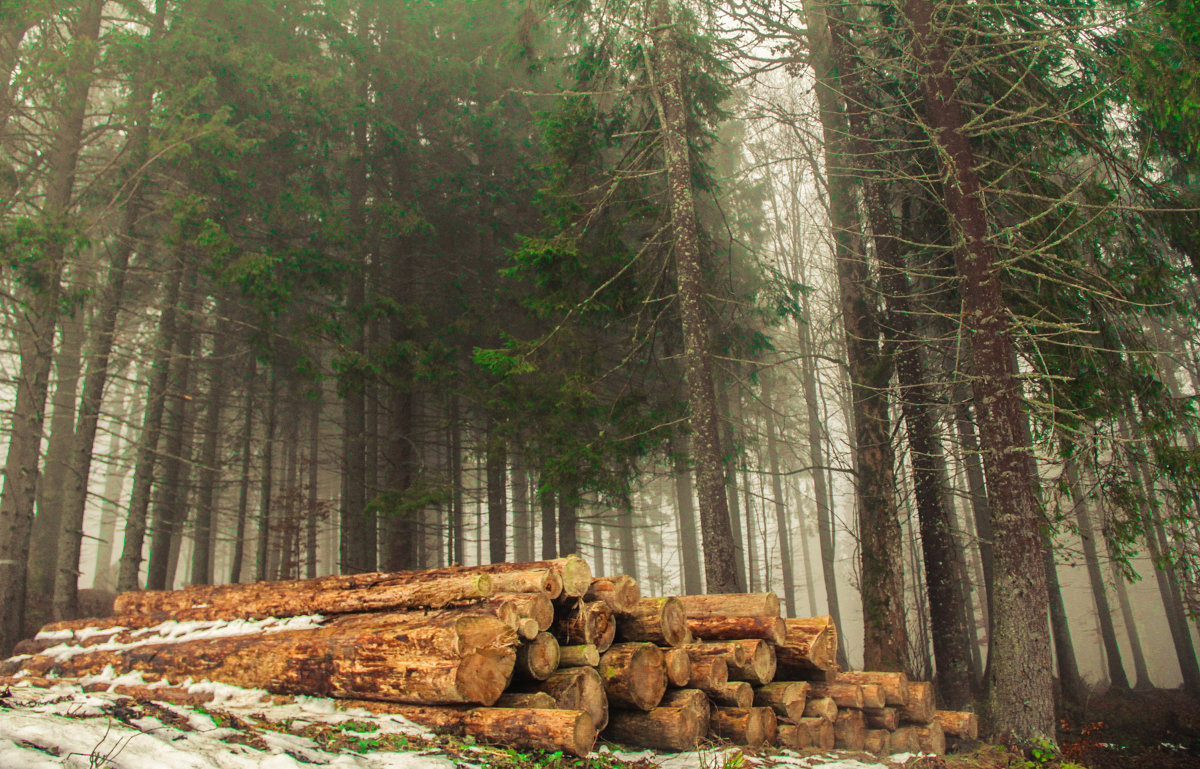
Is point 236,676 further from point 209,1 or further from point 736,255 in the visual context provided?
point 736,255

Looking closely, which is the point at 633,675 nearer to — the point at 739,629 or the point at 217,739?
the point at 739,629

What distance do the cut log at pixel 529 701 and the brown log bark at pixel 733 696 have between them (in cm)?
163

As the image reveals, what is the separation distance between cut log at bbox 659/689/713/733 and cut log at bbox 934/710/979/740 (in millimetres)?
3215

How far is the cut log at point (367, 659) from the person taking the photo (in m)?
4.62

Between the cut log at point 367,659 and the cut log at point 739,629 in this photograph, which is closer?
the cut log at point 367,659

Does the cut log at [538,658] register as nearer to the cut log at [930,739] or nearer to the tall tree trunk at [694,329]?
the cut log at [930,739]

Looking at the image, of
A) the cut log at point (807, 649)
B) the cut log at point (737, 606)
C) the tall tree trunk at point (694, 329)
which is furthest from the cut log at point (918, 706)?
the tall tree trunk at point (694, 329)

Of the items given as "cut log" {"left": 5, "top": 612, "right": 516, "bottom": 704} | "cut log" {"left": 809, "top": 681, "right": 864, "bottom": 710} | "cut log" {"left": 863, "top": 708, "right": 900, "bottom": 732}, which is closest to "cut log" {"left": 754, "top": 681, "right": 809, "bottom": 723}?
"cut log" {"left": 809, "top": 681, "right": 864, "bottom": 710}

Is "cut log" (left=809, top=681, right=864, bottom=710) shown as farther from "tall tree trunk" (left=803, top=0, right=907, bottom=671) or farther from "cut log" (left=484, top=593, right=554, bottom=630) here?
"tall tree trunk" (left=803, top=0, right=907, bottom=671)

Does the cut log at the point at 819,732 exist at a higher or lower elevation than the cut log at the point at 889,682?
lower

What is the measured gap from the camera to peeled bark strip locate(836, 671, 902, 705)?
21.5 ft

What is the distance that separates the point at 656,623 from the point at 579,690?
3.26ft

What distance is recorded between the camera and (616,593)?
18.6 ft


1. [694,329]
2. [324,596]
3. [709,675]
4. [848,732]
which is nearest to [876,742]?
[848,732]
